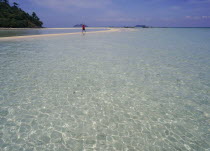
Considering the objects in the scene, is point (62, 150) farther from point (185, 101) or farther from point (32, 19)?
point (32, 19)

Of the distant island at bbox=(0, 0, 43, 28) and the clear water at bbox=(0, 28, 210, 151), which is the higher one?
the distant island at bbox=(0, 0, 43, 28)

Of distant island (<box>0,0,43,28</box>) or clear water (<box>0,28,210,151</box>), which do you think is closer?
clear water (<box>0,28,210,151</box>)

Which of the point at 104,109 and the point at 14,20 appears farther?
the point at 14,20

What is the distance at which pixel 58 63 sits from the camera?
898cm

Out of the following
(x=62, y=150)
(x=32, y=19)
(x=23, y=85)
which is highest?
(x=32, y=19)

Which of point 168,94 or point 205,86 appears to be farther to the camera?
point 205,86

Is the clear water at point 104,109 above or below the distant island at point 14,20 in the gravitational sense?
below

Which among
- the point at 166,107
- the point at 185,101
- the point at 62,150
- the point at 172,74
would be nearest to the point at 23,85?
the point at 62,150

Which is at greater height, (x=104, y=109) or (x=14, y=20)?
(x=14, y=20)

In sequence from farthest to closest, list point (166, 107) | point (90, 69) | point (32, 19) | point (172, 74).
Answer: point (32, 19) → point (90, 69) → point (172, 74) → point (166, 107)

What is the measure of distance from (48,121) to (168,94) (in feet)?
15.2

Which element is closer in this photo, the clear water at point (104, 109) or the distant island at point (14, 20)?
the clear water at point (104, 109)

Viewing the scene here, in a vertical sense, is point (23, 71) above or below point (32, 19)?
below

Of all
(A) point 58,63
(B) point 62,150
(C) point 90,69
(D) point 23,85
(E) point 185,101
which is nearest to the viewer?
(B) point 62,150
